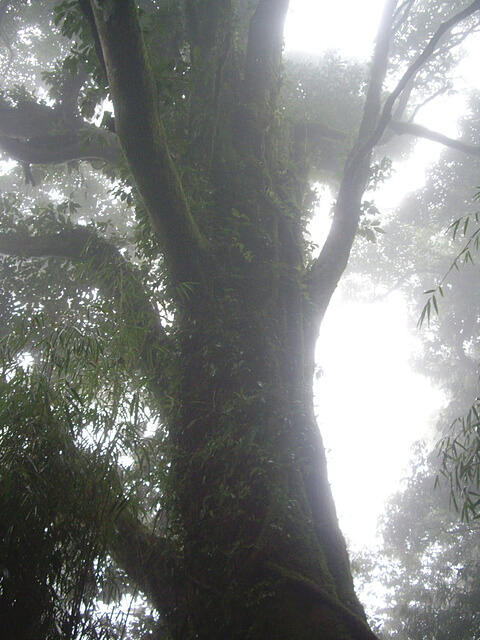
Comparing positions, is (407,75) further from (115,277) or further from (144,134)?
(115,277)

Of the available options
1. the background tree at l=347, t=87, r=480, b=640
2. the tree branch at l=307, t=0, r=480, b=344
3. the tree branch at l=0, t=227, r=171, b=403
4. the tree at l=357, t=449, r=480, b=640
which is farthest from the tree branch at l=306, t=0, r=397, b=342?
the tree at l=357, t=449, r=480, b=640

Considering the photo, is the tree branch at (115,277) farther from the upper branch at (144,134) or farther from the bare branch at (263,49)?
the bare branch at (263,49)

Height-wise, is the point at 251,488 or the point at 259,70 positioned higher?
the point at 259,70

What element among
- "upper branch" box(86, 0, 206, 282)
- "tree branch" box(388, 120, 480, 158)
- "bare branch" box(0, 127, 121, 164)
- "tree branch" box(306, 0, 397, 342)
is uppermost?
"tree branch" box(388, 120, 480, 158)

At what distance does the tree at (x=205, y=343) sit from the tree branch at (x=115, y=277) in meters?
0.02

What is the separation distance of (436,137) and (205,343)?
4.31 metres

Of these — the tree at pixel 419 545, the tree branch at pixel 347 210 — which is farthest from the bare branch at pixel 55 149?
the tree at pixel 419 545

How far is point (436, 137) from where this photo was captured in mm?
5598

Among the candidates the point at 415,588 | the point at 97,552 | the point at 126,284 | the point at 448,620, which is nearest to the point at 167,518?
the point at 97,552

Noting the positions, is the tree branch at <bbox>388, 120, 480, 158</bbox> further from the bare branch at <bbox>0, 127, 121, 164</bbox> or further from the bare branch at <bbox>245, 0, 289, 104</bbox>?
the bare branch at <bbox>0, 127, 121, 164</bbox>

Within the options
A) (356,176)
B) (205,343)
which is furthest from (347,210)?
(205,343)

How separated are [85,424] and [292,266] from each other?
6.50 ft

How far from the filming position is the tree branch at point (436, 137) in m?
5.50

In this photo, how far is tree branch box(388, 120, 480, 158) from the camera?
5.50 metres
